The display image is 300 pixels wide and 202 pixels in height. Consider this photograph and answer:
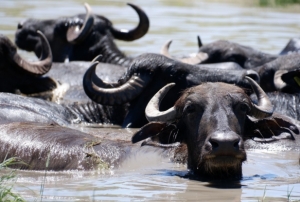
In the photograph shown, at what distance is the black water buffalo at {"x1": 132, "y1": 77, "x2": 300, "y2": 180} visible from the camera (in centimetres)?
767

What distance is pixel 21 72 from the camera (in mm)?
12969

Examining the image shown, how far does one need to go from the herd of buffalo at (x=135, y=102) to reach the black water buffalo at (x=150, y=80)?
1 centimetres

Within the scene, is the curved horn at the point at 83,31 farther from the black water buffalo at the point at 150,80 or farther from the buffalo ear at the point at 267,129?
the buffalo ear at the point at 267,129

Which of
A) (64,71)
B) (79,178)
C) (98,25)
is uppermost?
(98,25)

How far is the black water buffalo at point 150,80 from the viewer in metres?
11.1

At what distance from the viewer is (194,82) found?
36.4 ft

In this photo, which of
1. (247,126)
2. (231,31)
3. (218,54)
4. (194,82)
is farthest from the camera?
(231,31)

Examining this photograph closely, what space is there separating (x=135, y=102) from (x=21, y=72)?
7.45 ft

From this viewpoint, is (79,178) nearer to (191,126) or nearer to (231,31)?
(191,126)

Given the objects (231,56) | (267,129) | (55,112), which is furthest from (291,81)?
(267,129)

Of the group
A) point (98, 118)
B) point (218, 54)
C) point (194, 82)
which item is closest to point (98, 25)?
point (218, 54)

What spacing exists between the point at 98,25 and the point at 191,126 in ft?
26.7

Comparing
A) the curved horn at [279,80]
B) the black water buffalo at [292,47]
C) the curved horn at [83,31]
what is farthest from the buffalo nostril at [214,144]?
the black water buffalo at [292,47]

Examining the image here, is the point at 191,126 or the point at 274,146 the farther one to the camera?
the point at 274,146
